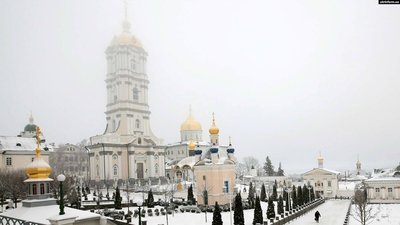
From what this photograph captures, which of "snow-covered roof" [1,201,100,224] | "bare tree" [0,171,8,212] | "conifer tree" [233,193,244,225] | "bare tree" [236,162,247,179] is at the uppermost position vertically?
"snow-covered roof" [1,201,100,224]

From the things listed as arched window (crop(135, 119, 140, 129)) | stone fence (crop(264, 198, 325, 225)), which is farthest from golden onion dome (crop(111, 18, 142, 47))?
stone fence (crop(264, 198, 325, 225))

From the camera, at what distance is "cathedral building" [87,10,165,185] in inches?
2554

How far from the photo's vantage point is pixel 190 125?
89.3 meters

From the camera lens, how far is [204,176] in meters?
40.5

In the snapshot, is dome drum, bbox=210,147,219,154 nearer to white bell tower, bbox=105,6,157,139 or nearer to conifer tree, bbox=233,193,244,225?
conifer tree, bbox=233,193,244,225

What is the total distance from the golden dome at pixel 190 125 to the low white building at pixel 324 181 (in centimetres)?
3086

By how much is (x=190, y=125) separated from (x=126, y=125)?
24811mm

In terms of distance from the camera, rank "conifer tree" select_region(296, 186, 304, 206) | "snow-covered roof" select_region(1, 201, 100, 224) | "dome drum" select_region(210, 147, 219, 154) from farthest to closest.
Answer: "conifer tree" select_region(296, 186, 304, 206)
"dome drum" select_region(210, 147, 219, 154)
"snow-covered roof" select_region(1, 201, 100, 224)

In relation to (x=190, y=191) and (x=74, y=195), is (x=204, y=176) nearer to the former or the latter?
(x=190, y=191)

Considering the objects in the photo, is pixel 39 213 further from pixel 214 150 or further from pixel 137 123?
pixel 137 123

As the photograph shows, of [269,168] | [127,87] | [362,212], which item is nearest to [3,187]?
[362,212]

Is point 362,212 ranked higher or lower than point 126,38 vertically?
lower

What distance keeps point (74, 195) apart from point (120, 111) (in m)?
30.9

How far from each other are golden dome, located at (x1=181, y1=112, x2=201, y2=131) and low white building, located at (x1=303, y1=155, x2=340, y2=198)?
30.9 m
